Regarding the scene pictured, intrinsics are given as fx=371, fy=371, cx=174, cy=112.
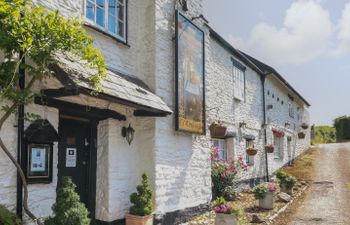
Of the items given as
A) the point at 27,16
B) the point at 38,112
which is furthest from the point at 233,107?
the point at 27,16

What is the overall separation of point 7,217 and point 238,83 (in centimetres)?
1097

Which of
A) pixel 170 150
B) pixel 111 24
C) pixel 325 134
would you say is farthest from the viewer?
pixel 325 134

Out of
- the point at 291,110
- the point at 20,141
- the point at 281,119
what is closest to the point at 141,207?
the point at 20,141

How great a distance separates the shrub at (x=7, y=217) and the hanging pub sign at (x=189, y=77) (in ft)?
13.8

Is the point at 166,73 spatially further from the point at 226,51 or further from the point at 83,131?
the point at 226,51

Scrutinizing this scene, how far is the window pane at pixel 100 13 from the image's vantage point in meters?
7.45

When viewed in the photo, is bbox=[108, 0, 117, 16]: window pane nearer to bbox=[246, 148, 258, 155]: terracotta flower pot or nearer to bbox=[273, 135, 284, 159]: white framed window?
bbox=[246, 148, 258, 155]: terracotta flower pot

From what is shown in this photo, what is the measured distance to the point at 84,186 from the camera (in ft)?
23.4

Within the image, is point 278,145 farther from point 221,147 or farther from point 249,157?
A: point 221,147

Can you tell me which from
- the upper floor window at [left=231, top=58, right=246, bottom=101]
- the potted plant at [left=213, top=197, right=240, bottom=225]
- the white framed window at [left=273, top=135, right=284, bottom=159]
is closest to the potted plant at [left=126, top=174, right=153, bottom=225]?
the potted plant at [left=213, top=197, right=240, bottom=225]

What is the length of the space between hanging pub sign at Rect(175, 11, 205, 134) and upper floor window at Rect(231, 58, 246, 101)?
4326mm

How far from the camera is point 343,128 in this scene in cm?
3428

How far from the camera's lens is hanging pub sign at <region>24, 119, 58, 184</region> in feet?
18.2

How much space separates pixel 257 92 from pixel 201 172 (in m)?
7.76
